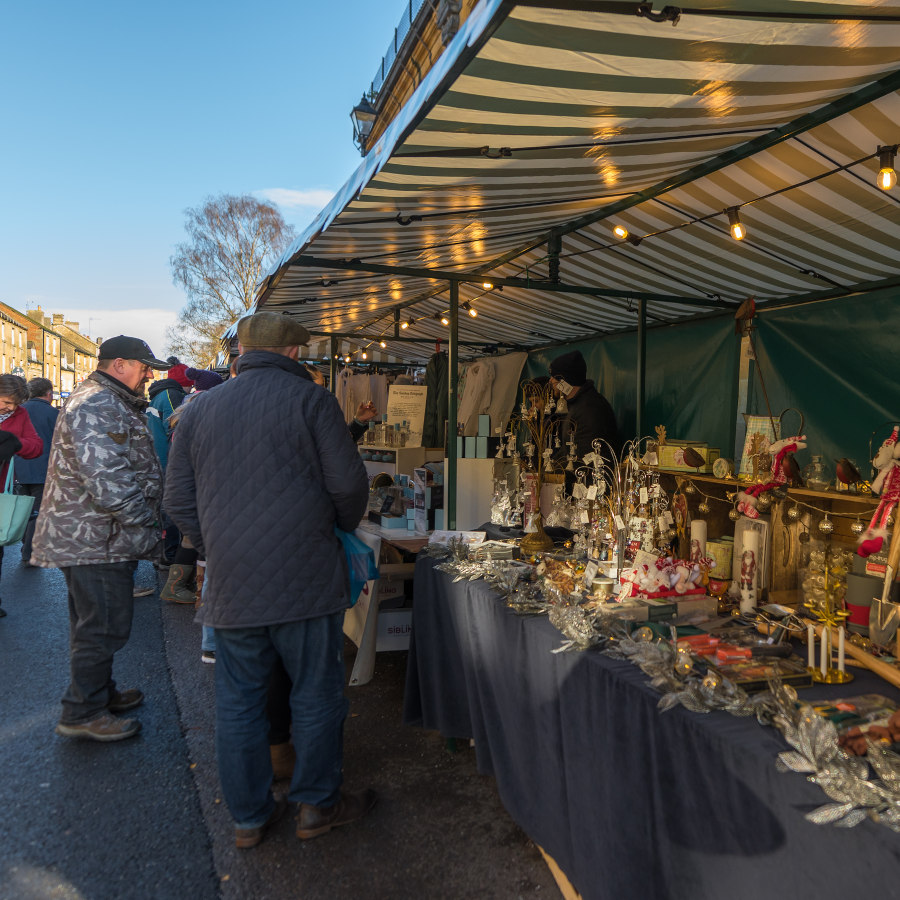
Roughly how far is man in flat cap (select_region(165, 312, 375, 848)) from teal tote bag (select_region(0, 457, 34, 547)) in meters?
2.76

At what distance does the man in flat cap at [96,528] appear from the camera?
292 cm

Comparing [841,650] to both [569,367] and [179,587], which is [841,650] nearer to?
[569,367]

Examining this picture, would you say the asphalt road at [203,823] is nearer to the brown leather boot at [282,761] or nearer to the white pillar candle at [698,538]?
the brown leather boot at [282,761]

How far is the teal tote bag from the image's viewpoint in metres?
4.35

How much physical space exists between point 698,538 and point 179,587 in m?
4.26

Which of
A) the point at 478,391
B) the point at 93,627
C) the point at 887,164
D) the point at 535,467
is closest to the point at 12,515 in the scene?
the point at 93,627

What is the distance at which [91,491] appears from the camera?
2.92 m

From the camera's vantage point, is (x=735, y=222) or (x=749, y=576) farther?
(x=735, y=222)

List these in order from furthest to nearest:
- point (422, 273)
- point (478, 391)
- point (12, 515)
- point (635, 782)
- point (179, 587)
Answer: point (478, 391)
point (179, 587)
point (12, 515)
point (422, 273)
point (635, 782)

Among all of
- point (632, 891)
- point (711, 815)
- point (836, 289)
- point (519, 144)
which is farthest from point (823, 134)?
point (632, 891)

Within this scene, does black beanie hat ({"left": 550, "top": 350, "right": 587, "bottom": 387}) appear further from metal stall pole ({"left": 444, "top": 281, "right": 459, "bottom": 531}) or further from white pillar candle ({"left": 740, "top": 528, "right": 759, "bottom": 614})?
white pillar candle ({"left": 740, "top": 528, "right": 759, "bottom": 614})

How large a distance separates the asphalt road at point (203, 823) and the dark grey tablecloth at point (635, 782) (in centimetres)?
22

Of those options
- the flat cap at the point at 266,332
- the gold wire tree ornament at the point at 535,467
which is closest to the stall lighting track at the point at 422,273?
the gold wire tree ornament at the point at 535,467

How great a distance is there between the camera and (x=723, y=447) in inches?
230
